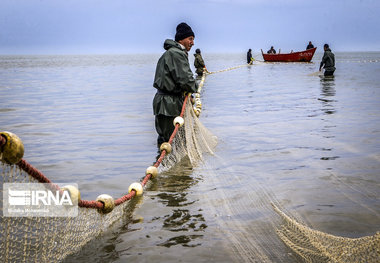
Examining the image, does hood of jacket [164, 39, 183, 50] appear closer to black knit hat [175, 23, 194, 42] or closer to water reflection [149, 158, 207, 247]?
black knit hat [175, 23, 194, 42]

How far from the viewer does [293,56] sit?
4416cm

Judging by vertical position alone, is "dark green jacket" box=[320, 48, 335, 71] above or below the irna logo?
above

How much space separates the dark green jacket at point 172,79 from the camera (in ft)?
17.6

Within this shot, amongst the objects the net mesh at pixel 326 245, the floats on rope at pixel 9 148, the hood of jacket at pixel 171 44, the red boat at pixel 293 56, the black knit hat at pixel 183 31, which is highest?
the red boat at pixel 293 56

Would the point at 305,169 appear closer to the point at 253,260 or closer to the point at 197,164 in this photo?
the point at 197,164

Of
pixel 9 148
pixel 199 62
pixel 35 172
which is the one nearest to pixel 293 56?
pixel 199 62

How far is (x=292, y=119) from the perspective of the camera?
9648 mm

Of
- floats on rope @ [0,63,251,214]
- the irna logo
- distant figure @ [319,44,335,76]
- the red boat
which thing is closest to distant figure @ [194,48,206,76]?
distant figure @ [319,44,335,76]

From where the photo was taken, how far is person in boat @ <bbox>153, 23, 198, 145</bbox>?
5375 mm

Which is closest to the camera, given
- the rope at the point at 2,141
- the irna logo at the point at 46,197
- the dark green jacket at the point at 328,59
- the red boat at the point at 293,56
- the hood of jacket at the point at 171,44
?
the rope at the point at 2,141

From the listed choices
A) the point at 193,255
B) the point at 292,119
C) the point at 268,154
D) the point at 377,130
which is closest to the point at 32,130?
the point at 268,154

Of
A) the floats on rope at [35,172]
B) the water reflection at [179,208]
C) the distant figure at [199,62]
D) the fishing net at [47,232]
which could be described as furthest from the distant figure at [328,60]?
the fishing net at [47,232]

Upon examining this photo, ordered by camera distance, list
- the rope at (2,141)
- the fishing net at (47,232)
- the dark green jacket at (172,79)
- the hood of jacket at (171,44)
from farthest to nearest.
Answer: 1. the hood of jacket at (171,44)
2. the dark green jacket at (172,79)
3. the fishing net at (47,232)
4. the rope at (2,141)

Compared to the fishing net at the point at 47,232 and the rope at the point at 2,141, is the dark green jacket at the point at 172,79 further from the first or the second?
the rope at the point at 2,141
